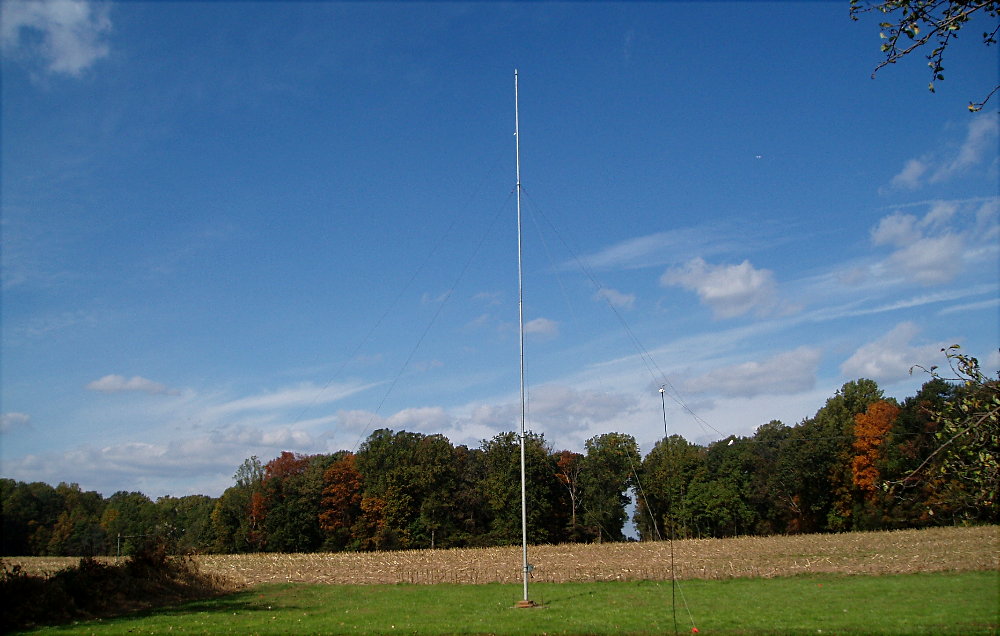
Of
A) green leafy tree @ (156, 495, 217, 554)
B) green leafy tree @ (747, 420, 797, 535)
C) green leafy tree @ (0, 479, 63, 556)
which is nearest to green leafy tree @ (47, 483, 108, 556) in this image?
green leafy tree @ (0, 479, 63, 556)

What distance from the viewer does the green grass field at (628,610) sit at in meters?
20.2

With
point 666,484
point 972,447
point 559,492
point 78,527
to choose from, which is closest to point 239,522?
point 78,527

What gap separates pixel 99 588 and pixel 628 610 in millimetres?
24706

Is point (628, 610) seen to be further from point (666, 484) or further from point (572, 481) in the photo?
point (572, 481)

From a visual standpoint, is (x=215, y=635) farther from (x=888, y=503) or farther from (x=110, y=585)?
(x=888, y=503)

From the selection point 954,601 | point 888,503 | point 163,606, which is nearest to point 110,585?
point 163,606

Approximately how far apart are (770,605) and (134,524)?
125719 mm

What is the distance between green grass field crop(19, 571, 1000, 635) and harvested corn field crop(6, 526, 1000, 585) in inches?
104

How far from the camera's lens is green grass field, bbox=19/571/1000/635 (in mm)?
20234

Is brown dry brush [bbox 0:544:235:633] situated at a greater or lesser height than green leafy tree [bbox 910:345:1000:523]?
lesser

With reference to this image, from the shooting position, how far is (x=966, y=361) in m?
7.11

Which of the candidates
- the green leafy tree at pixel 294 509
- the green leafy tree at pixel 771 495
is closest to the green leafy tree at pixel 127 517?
the green leafy tree at pixel 294 509

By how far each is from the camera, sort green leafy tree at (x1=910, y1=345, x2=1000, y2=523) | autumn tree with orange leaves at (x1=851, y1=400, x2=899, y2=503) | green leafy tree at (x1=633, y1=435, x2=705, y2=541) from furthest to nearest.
→ green leafy tree at (x1=633, y1=435, x2=705, y2=541) → autumn tree with orange leaves at (x1=851, y1=400, x2=899, y2=503) → green leafy tree at (x1=910, y1=345, x2=1000, y2=523)

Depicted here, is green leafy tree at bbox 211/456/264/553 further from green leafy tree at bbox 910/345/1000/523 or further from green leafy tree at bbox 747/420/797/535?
green leafy tree at bbox 910/345/1000/523
